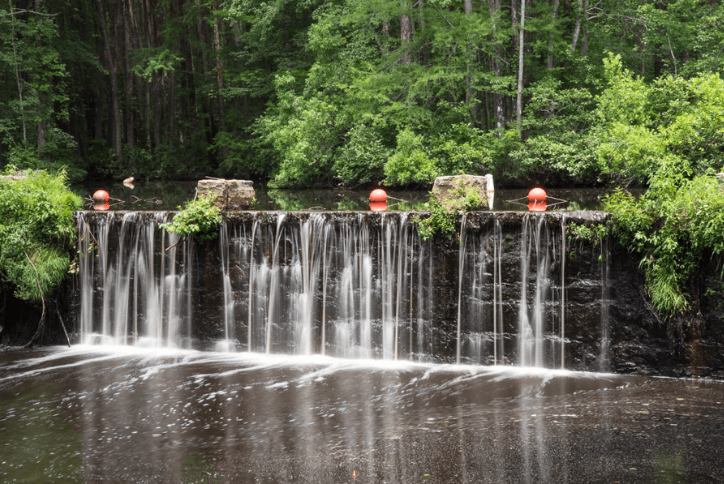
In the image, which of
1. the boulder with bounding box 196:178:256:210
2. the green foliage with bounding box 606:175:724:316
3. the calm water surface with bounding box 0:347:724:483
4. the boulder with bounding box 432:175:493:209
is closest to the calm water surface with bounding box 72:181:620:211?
the boulder with bounding box 196:178:256:210

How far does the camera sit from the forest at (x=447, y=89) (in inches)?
637

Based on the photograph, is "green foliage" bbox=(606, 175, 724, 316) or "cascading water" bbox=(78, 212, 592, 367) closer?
"green foliage" bbox=(606, 175, 724, 316)

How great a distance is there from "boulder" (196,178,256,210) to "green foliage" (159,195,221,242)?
0.56 metres

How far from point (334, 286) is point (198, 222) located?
275 cm

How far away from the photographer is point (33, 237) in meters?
11.7

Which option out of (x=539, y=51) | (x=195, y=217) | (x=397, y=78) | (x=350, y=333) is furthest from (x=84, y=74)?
(x=350, y=333)

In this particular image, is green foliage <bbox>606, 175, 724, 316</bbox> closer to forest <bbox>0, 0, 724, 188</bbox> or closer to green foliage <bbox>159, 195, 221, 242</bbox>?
forest <bbox>0, 0, 724, 188</bbox>

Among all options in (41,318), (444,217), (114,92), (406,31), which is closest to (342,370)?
(444,217)

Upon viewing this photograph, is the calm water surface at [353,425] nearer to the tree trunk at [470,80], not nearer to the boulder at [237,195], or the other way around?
the boulder at [237,195]

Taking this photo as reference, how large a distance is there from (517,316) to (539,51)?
14.8 m

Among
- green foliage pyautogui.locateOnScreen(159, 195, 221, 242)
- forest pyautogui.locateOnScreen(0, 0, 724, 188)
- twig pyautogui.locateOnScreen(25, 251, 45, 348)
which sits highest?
forest pyautogui.locateOnScreen(0, 0, 724, 188)

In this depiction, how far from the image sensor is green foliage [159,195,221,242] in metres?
10.8

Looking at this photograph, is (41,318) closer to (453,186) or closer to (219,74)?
(453,186)

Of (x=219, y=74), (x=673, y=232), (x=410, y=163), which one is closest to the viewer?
(x=673, y=232)
